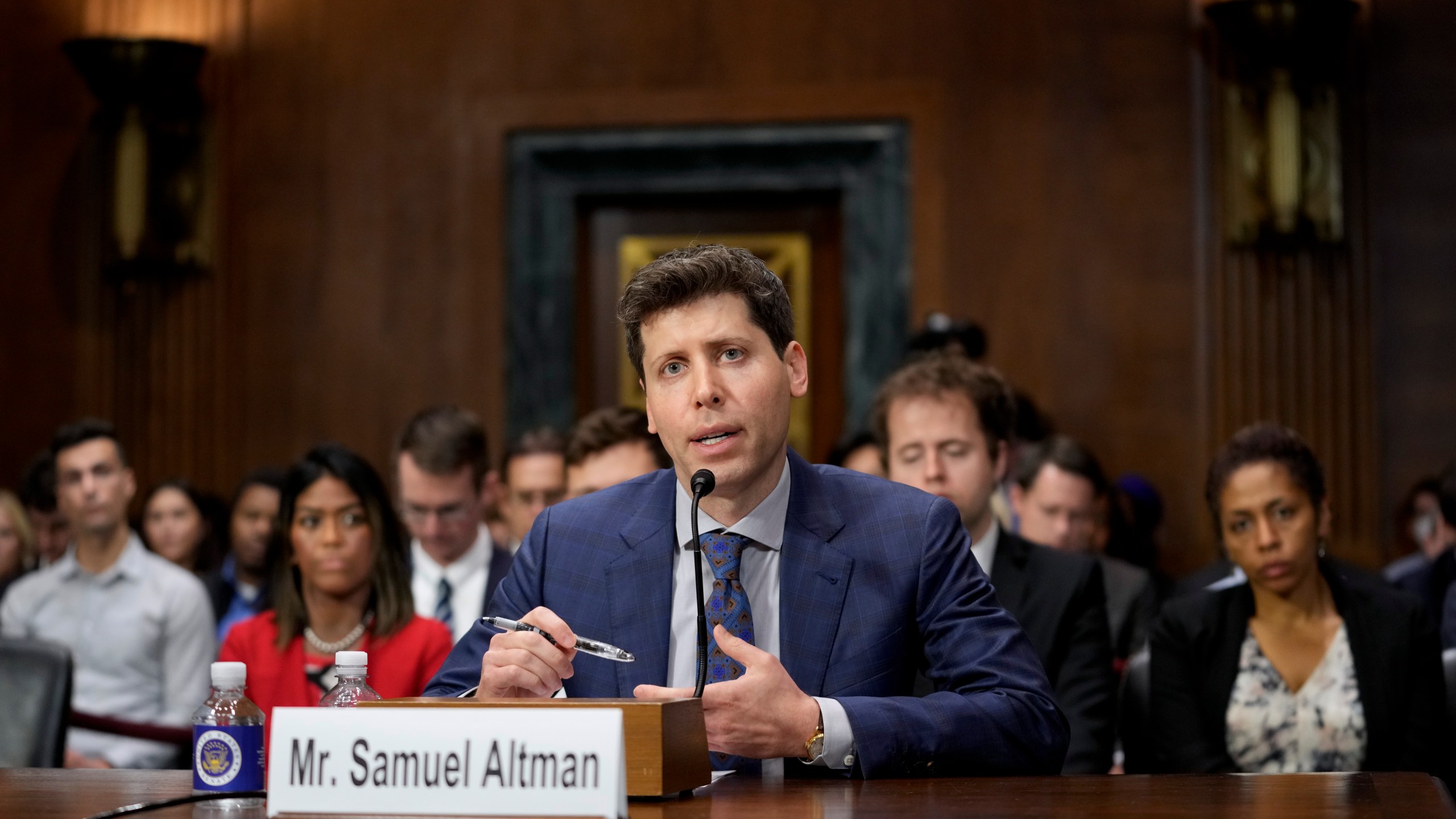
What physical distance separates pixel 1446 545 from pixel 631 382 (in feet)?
10.2

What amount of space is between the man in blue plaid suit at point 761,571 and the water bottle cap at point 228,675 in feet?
1.00

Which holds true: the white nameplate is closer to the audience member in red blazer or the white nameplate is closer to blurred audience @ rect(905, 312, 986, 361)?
the audience member in red blazer

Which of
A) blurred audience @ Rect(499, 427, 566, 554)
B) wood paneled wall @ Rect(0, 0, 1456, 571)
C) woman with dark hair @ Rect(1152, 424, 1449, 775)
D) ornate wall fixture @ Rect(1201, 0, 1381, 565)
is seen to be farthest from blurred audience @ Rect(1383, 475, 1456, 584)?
blurred audience @ Rect(499, 427, 566, 554)

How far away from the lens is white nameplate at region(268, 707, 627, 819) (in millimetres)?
1611

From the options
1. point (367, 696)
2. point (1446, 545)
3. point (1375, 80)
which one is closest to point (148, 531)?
point (367, 696)

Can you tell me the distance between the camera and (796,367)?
241 cm

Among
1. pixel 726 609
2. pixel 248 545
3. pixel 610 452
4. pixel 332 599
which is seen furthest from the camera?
pixel 248 545

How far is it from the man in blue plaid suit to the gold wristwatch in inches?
3.2

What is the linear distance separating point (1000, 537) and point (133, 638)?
100 inches

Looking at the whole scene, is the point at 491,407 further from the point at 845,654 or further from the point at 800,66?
the point at 845,654

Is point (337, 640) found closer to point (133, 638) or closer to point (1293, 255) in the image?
point (133, 638)

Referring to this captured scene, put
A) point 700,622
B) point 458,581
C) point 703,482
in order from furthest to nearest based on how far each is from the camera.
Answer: point 458,581, point 703,482, point 700,622

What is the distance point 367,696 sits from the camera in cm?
221

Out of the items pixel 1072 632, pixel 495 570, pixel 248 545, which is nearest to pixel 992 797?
pixel 1072 632
